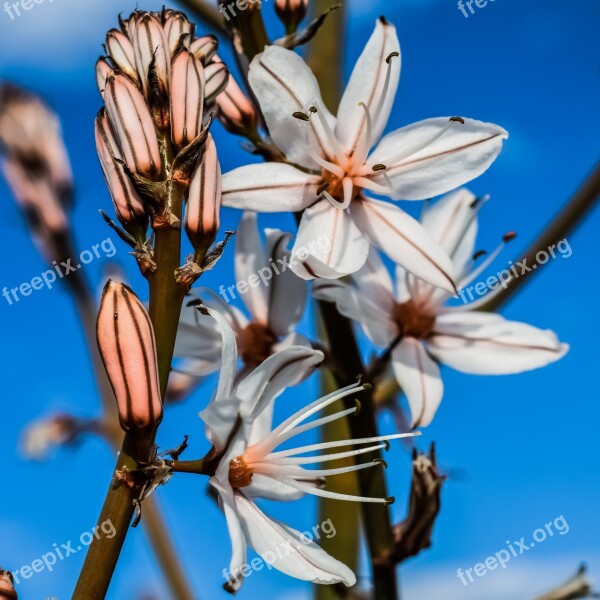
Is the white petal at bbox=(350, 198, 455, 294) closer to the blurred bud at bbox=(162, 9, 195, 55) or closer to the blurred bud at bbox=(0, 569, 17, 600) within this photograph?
the blurred bud at bbox=(162, 9, 195, 55)

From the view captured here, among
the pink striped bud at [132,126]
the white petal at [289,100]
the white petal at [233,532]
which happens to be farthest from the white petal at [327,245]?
the white petal at [233,532]

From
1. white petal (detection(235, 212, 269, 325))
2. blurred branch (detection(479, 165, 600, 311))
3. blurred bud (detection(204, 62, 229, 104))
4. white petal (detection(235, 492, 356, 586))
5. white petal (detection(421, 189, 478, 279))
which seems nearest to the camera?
white petal (detection(235, 492, 356, 586))

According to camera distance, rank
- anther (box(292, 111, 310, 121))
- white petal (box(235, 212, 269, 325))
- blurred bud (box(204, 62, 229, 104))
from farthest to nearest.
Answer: white petal (box(235, 212, 269, 325)) < anther (box(292, 111, 310, 121)) < blurred bud (box(204, 62, 229, 104))

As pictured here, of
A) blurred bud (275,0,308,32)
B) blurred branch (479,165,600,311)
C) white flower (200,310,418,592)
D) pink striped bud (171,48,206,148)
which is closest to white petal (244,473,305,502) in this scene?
white flower (200,310,418,592)

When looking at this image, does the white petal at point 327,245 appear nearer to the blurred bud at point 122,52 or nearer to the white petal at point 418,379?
the white petal at point 418,379

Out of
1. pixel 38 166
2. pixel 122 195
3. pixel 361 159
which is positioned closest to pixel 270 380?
pixel 122 195

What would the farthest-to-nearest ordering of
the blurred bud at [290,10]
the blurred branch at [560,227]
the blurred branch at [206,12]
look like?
the blurred branch at [206,12] → the blurred branch at [560,227] → the blurred bud at [290,10]
